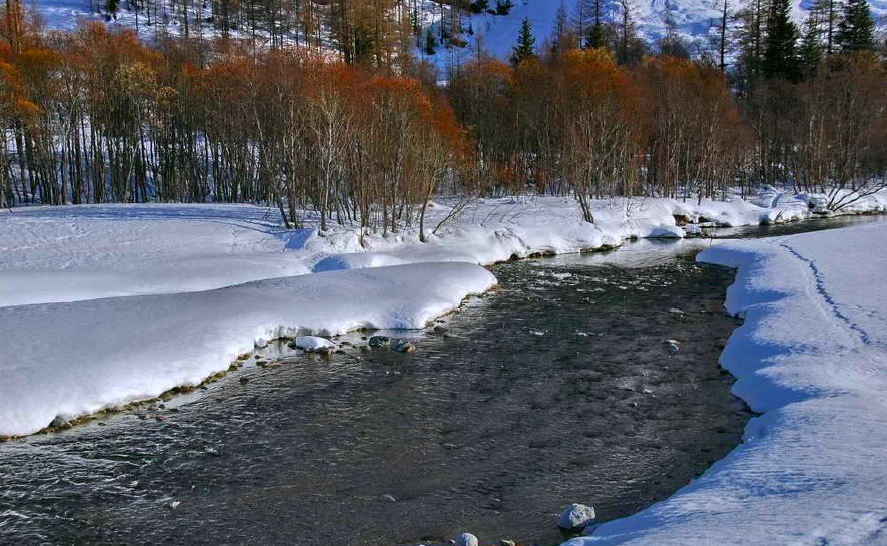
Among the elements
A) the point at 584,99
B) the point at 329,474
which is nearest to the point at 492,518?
the point at 329,474

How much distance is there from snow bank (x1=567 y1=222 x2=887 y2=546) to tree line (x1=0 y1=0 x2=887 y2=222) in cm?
1646

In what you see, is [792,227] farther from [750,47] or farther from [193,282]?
[750,47]

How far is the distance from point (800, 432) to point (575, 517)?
3.36 m

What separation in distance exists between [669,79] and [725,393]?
4297 centimetres

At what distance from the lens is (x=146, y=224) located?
2759 cm

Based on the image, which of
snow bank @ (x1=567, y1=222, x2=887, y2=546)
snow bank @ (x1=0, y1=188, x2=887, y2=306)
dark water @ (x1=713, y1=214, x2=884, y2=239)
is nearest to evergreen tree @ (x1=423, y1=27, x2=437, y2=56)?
snow bank @ (x1=0, y1=188, x2=887, y2=306)

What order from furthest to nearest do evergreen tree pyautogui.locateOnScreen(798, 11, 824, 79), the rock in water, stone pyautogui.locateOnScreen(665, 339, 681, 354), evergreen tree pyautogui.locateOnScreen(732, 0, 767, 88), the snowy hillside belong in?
the snowy hillside < evergreen tree pyautogui.locateOnScreen(732, 0, 767, 88) < evergreen tree pyautogui.locateOnScreen(798, 11, 824, 79) < stone pyautogui.locateOnScreen(665, 339, 681, 354) < the rock in water

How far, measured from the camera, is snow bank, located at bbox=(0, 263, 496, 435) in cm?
1150

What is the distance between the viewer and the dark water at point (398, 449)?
812 cm

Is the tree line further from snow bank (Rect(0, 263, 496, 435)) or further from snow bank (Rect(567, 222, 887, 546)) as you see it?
snow bank (Rect(567, 222, 887, 546))

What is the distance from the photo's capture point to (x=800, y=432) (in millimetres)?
8938

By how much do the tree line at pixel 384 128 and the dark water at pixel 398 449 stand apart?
15.5 meters

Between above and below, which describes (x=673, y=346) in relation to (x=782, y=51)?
below

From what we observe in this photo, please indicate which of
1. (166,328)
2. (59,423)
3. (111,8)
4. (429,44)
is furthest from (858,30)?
(111,8)
